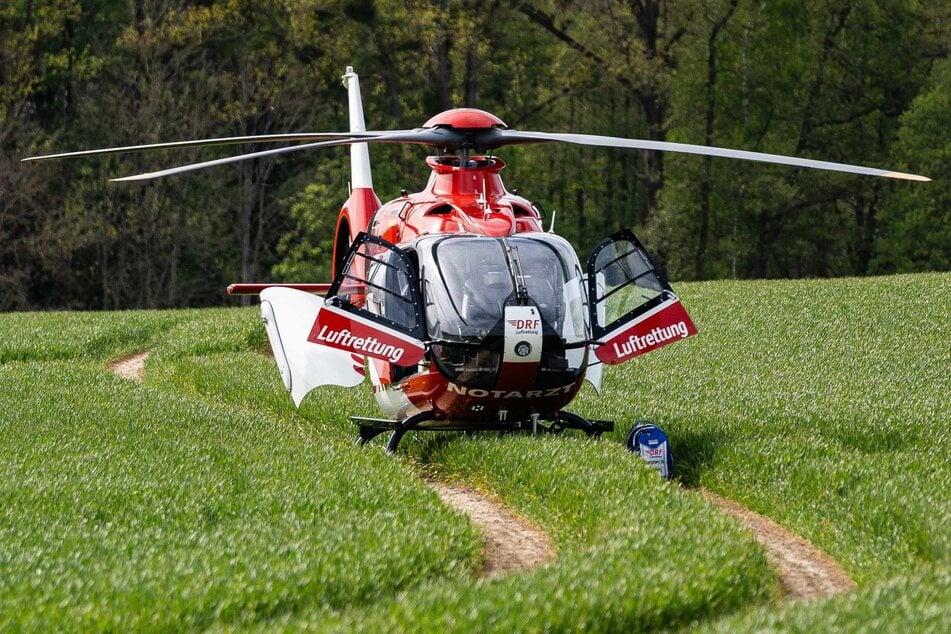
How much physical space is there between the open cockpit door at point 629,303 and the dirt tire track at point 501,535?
6.23 ft

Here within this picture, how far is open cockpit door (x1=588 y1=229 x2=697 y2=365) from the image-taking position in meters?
12.0

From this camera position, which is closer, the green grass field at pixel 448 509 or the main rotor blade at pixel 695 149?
the green grass field at pixel 448 509

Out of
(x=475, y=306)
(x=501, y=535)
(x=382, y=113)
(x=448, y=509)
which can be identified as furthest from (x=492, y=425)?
(x=382, y=113)

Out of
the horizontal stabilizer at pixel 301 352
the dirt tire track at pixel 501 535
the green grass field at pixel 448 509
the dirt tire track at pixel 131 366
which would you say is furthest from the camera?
the dirt tire track at pixel 131 366

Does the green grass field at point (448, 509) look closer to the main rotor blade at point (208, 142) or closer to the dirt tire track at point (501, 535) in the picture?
the dirt tire track at point (501, 535)

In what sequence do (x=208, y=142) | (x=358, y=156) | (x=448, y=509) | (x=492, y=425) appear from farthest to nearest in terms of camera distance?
(x=358, y=156), (x=492, y=425), (x=208, y=142), (x=448, y=509)

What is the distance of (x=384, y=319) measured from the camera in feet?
38.7

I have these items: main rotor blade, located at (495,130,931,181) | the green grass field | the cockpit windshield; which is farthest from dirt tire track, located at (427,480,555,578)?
main rotor blade, located at (495,130,931,181)

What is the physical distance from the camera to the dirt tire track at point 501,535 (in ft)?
30.2

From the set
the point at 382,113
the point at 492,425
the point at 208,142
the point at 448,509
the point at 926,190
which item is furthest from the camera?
the point at 382,113

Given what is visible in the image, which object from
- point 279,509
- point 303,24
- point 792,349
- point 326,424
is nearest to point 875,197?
point 303,24

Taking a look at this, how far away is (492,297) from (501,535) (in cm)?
235

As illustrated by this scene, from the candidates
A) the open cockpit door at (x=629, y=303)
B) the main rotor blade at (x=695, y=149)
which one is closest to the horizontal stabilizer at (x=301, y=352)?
the main rotor blade at (x=695, y=149)

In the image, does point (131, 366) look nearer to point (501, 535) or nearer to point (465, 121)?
point (465, 121)
